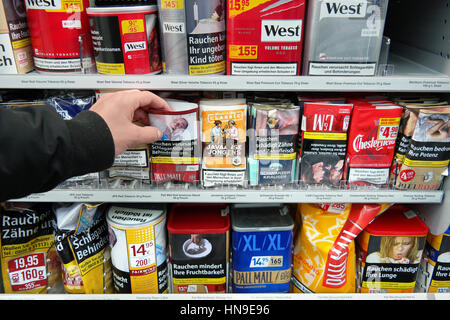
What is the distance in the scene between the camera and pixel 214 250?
4.28ft

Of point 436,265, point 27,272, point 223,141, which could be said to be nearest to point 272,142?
point 223,141

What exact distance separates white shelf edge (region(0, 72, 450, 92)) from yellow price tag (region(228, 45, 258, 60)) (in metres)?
0.06

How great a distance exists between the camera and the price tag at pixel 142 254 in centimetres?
125

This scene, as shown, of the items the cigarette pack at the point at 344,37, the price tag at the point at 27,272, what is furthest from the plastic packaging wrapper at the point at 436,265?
the price tag at the point at 27,272

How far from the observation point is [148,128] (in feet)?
3.42

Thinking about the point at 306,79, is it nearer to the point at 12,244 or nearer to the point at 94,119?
the point at 94,119

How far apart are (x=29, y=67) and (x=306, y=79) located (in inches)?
35.5

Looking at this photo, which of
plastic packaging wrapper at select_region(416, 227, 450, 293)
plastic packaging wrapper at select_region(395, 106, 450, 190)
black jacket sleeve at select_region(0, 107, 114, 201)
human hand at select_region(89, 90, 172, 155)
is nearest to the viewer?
black jacket sleeve at select_region(0, 107, 114, 201)

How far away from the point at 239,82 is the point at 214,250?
0.65 meters

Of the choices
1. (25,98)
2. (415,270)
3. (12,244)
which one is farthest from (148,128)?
(415,270)

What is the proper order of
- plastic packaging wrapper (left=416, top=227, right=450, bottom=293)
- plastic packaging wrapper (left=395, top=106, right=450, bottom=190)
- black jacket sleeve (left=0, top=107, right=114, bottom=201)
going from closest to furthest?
black jacket sleeve (left=0, top=107, right=114, bottom=201)
plastic packaging wrapper (left=395, top=106, right=450, bottom=190)
plastic packaging wrapper (left=416, top=227, right=450, bottom=293)

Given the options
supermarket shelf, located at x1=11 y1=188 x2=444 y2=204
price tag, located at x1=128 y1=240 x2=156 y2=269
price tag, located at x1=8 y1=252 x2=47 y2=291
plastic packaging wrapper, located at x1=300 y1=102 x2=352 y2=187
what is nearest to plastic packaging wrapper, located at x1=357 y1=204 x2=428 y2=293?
supermarket shelf, located at x1=11 y1=188 x2=444 y2=204

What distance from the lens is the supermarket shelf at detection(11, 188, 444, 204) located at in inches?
46.4

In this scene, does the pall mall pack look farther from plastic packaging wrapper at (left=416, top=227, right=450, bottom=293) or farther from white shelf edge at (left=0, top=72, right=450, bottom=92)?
plastic packaging wrapper at (left=416, top=227, right=450, bottom=293)
